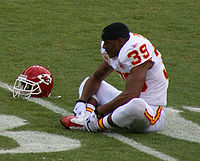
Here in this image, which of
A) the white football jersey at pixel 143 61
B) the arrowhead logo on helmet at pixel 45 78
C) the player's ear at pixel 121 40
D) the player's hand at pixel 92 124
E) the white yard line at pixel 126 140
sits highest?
the player's ear at pixel 121 40

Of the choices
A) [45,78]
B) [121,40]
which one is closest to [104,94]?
[121,40]

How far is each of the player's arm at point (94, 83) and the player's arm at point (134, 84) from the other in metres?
0.49

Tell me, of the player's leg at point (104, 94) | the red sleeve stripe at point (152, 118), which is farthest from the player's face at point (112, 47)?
the red sleeve stripe at point (152, 118)

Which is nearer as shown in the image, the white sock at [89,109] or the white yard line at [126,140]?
the white yard line at [126,140]

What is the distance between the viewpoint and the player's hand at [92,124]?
184 inches

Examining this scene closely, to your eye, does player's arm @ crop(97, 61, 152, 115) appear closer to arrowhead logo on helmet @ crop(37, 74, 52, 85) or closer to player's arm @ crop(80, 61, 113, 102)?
player's arm @ crop(80, 61, 113, 102)

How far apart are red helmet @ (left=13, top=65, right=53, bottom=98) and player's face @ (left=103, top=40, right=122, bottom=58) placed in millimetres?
1482

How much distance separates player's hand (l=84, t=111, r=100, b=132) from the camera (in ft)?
15.4

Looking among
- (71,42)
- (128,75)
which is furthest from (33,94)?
(71,42)

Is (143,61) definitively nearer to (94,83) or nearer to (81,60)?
(94,83)

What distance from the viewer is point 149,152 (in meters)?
4.17

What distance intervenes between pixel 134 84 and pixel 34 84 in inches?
71.5

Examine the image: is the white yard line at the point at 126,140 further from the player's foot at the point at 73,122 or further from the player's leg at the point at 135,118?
the player's foot at the point at 73,122

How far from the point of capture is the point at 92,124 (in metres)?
4.69
